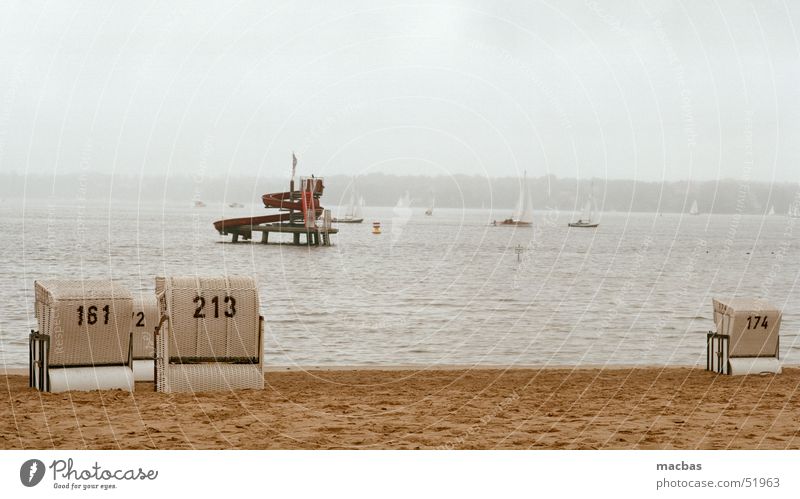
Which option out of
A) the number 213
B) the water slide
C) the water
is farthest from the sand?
the water slide

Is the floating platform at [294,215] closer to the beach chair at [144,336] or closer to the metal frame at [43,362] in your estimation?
the beach chair at [144,336]

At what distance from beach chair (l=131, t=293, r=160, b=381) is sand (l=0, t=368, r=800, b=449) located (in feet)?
2.86

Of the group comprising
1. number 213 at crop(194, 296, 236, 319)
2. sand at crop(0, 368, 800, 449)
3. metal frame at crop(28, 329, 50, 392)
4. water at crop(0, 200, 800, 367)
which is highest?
number 213 at crop(194, 296, 236, 319)

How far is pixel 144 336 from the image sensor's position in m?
15.3


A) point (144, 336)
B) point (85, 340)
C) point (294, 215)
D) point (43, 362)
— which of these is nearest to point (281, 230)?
point (294, 215)

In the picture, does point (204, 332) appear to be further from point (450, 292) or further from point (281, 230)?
point (281, 230)

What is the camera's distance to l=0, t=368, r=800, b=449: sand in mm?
10398

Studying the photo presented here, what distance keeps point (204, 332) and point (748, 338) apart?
872 cm

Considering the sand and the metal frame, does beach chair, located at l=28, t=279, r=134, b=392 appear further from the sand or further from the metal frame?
the sand

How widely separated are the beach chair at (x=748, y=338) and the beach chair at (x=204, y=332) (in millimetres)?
7768

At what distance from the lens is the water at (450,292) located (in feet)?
97.5

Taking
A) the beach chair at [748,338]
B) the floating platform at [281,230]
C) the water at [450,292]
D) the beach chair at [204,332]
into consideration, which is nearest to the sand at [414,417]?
the beach chair at [204,332]
